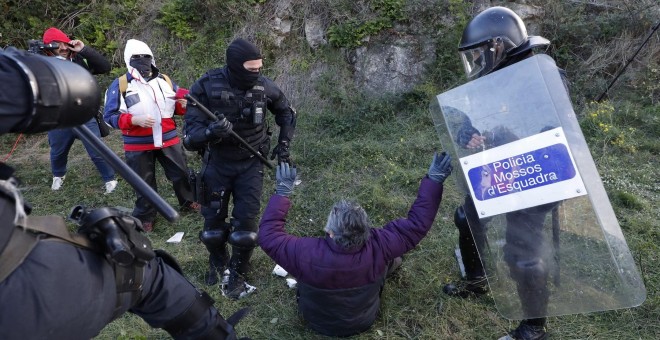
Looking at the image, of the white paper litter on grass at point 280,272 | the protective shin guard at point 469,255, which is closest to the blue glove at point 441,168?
the protective shin guard at point 469,255

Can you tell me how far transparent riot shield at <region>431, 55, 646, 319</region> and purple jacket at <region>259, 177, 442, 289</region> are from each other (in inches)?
12.5

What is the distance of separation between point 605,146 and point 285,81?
4.37m

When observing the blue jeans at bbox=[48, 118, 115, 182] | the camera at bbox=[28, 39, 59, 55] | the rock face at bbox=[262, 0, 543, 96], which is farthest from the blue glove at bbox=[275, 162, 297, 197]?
the rock face at bbox=[262, 0, 543, 96]

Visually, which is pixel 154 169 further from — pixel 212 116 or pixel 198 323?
pixel 198 323

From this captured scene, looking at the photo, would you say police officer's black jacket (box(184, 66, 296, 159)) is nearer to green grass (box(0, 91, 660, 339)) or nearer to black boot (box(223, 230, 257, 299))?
black boot (box(223, 230, 257, 299))

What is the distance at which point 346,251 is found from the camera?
105 inches

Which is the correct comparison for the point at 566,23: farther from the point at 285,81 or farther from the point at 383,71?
the point at 285,81

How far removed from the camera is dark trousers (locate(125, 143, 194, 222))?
4723mm

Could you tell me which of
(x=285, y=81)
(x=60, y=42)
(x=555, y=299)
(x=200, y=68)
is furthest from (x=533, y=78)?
(x=200, y=68)

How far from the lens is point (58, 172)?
5.91 meters

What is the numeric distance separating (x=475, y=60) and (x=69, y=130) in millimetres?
4619

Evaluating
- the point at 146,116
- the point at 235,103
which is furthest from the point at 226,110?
the point at 146,116

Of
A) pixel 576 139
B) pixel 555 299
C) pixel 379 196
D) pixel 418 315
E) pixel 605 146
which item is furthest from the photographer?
pixel 605 146

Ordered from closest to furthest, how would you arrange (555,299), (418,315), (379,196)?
(555,299) → (418,315) → (379,196)
